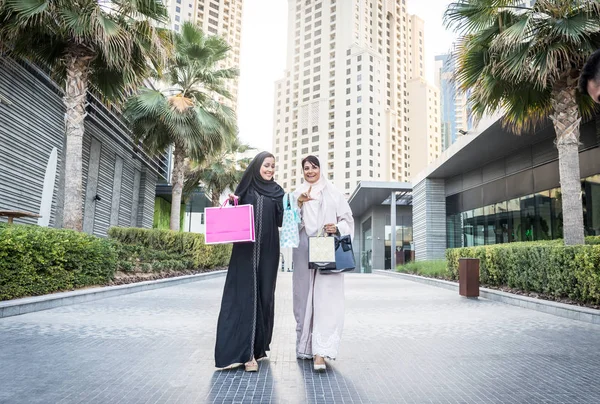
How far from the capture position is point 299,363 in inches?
162

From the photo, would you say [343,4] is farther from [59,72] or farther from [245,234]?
[245,234]

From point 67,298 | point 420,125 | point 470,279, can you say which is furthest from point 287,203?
point 420,125

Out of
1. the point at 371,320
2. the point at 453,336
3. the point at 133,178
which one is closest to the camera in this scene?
the point at 453,336

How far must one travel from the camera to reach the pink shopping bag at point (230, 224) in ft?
12.6

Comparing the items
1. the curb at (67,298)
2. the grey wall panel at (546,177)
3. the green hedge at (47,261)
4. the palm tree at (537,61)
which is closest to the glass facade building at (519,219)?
the grey wall panel at (546,177)

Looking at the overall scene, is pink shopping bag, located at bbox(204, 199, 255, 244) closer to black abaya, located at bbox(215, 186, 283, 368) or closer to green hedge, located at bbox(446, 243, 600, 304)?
black abaya, located at bbox(215, 186, 283, 368)

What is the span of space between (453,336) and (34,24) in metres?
9.94

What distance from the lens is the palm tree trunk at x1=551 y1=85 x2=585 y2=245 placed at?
28.9 feet

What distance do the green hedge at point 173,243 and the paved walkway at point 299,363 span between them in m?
7.29

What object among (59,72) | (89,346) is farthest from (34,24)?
(89,346)

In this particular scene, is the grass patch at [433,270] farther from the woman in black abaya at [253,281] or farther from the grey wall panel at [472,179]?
the woman in black abaya at [253,281]

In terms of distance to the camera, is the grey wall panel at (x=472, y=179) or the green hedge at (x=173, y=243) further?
the grey wall panel at (x=472, y=179)

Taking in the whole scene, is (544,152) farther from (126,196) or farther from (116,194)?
(126,196)

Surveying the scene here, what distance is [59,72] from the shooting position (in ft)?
38.8
